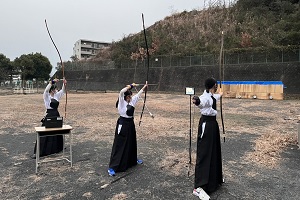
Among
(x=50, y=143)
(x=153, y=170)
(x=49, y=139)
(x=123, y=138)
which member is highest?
(x=123, y=138)

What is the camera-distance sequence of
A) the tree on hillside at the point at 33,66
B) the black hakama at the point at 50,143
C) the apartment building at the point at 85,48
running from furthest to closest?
the apartment building at the point at 85,48
the tree on hillside at the point at 33,66
the black hakama at the point at 50,143

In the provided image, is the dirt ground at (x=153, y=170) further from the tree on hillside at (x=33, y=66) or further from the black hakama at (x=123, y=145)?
the tree on hillside at (x=33, y=66)

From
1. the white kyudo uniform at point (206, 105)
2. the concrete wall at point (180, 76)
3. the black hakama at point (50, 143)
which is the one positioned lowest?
the black hakama at point (50, 143)

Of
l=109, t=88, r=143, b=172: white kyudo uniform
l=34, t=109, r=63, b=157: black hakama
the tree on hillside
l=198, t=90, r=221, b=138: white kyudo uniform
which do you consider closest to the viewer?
l=198, t=90, r=221, b=138: white kyudo uniform

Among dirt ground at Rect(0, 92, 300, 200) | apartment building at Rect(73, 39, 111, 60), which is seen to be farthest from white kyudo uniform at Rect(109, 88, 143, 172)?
apartment building at Rect(73, 39, 111, 60)

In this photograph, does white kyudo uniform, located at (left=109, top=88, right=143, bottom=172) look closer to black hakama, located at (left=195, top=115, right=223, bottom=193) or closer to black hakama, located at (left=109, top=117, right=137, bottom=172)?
black hakama, located at (left=109, top=117, right=137, bottom=172)

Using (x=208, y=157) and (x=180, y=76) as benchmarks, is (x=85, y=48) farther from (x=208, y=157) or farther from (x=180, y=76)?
(x=208, y=157)

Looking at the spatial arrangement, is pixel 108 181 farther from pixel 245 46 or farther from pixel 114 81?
pixel 114 81

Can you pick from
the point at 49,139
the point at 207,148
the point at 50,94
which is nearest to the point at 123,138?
the point at 207,148

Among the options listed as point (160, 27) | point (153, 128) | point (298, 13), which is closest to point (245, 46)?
point (298, 13)

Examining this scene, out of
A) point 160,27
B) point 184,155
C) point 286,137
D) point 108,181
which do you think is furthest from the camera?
point 160,27

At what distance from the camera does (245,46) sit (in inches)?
1383

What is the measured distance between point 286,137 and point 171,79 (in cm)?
3051

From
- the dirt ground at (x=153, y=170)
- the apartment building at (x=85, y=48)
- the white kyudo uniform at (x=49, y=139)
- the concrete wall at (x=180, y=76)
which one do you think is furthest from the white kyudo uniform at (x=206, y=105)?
the apartment building at (x=85, y=48)
